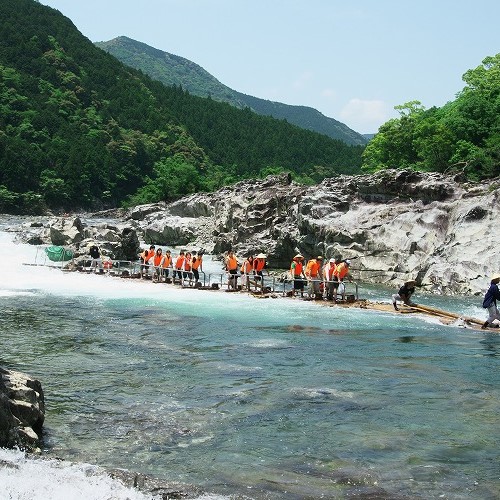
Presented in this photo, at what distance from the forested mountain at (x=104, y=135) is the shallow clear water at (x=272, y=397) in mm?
70259

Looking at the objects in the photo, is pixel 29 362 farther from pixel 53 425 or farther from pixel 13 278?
pixel 13 278

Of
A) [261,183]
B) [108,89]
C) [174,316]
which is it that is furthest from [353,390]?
[108,89]

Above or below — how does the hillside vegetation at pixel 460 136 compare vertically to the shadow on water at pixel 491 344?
above

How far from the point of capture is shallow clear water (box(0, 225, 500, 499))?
9.28 m

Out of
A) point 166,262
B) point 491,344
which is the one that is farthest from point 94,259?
point 491,344

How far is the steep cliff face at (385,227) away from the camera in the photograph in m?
33.6

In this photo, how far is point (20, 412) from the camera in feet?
32.8

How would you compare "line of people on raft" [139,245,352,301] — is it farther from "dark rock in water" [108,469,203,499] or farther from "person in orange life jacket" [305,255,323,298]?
"dark rock in water" [108,469,203,499]

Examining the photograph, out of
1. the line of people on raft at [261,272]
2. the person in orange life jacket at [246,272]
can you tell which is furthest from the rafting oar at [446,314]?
the person in orange life jacket at [246,272]

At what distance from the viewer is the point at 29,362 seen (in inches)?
602

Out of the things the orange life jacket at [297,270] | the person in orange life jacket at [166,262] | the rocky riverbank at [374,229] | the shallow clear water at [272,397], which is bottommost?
the shallow clear water at [272,397]

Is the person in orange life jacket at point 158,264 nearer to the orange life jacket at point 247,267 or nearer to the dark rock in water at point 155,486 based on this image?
the orange life jacket at point 247,267

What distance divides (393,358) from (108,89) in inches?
6210

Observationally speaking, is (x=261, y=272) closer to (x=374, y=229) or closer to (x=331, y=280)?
(x=331, y=280)
